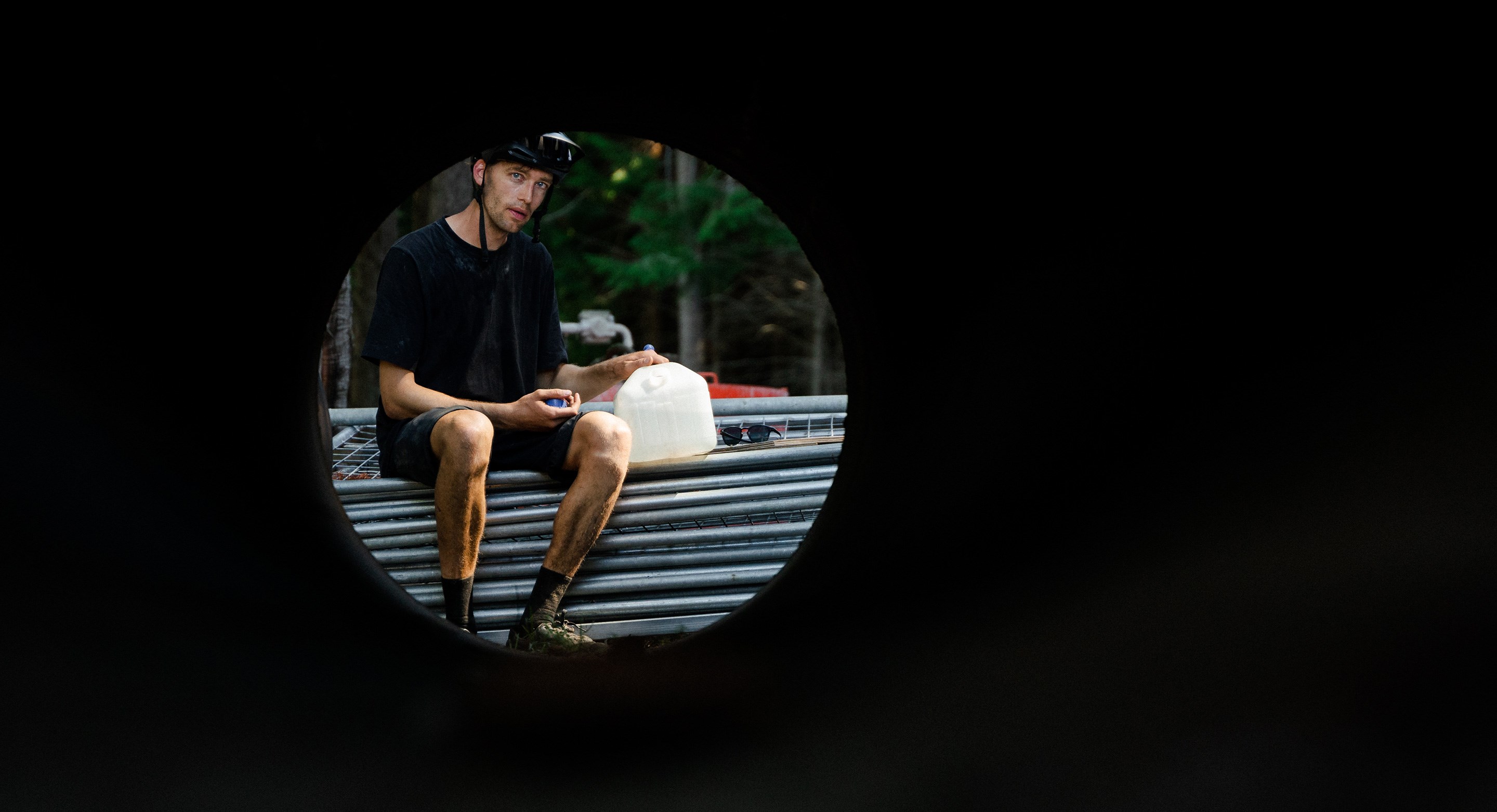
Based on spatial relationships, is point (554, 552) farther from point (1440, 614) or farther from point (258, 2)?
point (1440, 614)

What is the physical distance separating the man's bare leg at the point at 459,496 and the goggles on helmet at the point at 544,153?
929mm

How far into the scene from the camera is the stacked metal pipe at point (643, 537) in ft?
11.8

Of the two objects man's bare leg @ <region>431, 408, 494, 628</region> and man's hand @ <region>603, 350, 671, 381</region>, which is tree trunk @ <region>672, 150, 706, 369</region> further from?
man's bare leg @ <region>431, 408, 494, 628</region>

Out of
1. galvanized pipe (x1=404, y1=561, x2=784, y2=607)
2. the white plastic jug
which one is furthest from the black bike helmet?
galvanized pipe (x1=404, y1=561, x2=784, y2=607)

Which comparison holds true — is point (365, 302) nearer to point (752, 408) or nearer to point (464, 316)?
point (752, 408)

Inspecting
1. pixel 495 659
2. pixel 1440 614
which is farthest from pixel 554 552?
pixel 1440 614

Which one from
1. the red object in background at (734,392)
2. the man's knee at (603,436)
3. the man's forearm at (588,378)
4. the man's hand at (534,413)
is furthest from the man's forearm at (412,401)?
the red object in background at (734,392)

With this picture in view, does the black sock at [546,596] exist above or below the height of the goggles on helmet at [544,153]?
below

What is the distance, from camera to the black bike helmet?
378 cm

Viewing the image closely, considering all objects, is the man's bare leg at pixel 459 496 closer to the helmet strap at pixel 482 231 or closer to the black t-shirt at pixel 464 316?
the black t-shirt at pixel 464 316

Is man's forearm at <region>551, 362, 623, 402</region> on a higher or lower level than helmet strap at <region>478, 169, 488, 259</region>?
lower

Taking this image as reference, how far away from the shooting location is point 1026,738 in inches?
65.1

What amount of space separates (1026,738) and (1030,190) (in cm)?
84

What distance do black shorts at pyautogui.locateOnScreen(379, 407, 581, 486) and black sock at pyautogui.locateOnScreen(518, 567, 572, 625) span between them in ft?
1.29
